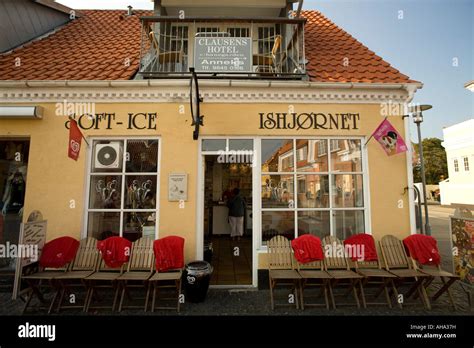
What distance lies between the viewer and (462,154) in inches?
1048

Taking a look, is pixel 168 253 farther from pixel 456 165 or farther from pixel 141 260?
pixel 456 165

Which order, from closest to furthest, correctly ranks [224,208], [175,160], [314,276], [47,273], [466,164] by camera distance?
[314,276], [47,273], [175,160], [224,208], [466,164]

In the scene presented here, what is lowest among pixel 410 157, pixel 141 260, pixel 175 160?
pixel 141 260

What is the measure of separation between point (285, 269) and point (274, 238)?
0.63 meters

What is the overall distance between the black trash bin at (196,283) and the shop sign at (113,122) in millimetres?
3173

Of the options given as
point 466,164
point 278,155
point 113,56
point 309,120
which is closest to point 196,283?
point 278,155

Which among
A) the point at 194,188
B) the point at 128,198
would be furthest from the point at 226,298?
the point at 128,198

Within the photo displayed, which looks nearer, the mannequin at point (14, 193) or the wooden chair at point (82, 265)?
the wooden chair at point (82, 265)

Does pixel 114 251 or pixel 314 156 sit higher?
pixel 314 156

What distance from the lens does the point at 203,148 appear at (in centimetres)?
548

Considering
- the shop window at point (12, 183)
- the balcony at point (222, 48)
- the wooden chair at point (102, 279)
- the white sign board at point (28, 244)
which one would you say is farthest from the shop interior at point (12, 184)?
the balcony at point (222, 48)

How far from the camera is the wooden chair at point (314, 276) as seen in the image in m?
4.38

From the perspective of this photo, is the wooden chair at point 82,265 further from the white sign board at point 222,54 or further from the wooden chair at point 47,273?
the white sign board at point 222,54

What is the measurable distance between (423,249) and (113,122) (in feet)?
23.0
